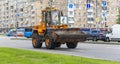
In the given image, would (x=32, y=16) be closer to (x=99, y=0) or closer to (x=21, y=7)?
(x=21, y=7)

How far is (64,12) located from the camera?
12188 cm

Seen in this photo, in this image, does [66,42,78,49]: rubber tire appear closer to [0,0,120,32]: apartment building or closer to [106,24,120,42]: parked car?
[106,24,120,42]: parked car

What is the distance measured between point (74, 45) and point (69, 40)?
2.25m

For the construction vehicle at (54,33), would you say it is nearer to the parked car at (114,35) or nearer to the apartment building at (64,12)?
the parked car at (114,35)

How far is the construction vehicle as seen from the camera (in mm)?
28953

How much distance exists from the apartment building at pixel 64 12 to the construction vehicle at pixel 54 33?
87.2m

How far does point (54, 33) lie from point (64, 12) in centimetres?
9308

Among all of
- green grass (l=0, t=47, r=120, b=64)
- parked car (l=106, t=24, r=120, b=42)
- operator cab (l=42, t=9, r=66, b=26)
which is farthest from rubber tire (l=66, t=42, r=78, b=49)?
parked car (l=106, t=24, r=120, b=42)

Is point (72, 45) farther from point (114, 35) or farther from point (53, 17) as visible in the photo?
point (114, 35)

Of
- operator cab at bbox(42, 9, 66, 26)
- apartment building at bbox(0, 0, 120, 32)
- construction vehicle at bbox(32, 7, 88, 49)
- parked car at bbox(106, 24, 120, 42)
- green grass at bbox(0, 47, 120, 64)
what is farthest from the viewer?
apartment building at bbox(0, 0, 120, 32)

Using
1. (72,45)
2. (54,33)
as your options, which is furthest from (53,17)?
(54,33)

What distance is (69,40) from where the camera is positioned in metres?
29.1

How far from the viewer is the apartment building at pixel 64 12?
414 ft

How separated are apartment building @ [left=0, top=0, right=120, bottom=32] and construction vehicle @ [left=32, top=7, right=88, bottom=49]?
87162 millimetres
